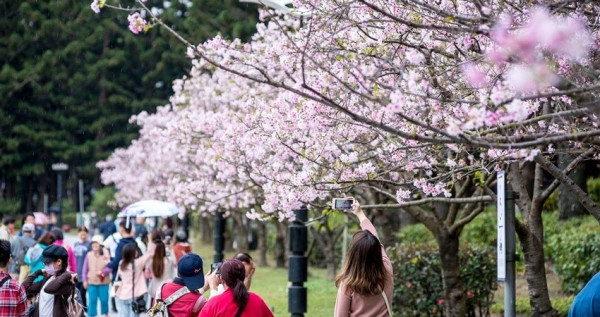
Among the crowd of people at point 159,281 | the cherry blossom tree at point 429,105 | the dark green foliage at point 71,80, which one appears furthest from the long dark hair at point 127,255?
the dark green foliage at point 71,80

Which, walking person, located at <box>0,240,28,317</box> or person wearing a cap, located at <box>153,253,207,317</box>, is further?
walking person, located at <box>0,240,28,317</box>

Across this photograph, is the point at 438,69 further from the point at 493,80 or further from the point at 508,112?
the point at 508,112

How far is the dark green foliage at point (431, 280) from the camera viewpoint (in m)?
12.8

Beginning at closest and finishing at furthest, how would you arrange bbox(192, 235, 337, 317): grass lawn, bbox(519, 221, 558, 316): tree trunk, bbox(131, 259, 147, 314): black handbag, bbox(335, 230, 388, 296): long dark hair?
bbox(335, 230, 388, 296): long dark hair → bbox(519, 221, 558, 316): tree trunk → bbox(131, 259, 147, 314): black handbag → bbox(192, 235, 337, 317): grass lawn

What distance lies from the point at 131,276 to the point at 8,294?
5409 mm

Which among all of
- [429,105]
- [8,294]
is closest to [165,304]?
[8,294]

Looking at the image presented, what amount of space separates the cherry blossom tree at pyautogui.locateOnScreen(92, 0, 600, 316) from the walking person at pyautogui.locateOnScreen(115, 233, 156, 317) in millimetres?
1858

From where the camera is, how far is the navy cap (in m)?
7.34

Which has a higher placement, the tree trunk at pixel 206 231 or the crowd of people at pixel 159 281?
the tree trunk at pixel 206 231

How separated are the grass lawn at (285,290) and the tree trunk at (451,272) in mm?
4832

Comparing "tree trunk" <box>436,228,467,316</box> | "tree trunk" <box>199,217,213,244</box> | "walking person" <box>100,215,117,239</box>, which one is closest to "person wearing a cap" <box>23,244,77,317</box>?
"tree trunk" <box>436,228,467,316</box>

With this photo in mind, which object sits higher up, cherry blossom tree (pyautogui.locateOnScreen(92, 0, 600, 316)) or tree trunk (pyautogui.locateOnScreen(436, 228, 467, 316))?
cherry blossom tree (pyautogui.locateOnScreen(92, 0, 600, 316))

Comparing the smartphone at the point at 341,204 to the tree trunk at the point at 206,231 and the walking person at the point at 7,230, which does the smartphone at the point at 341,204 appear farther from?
the tree trunk at the point at 206,231

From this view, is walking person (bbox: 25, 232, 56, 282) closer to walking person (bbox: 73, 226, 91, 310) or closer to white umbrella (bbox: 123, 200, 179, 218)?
walking person (bbox: 73, 226, 91, 310)
